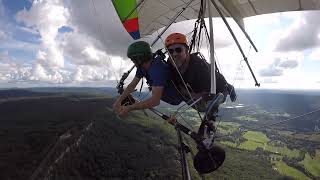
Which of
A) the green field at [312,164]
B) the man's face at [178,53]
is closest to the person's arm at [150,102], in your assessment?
the man's face at [178,53]

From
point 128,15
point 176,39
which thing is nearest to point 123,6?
point 128,15

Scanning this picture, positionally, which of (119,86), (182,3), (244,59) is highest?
(182,3)

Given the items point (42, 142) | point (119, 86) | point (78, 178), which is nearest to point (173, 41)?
point (119, 86)

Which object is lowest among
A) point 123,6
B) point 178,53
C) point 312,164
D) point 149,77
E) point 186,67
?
point 312,164

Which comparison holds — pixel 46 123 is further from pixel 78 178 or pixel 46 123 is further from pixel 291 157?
pixel 291 157

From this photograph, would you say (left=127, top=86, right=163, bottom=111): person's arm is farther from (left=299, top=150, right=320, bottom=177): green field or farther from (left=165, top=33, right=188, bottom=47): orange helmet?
(left=299, top=150, right=320, bottom=177): green field

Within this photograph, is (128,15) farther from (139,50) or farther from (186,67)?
(186,67)
